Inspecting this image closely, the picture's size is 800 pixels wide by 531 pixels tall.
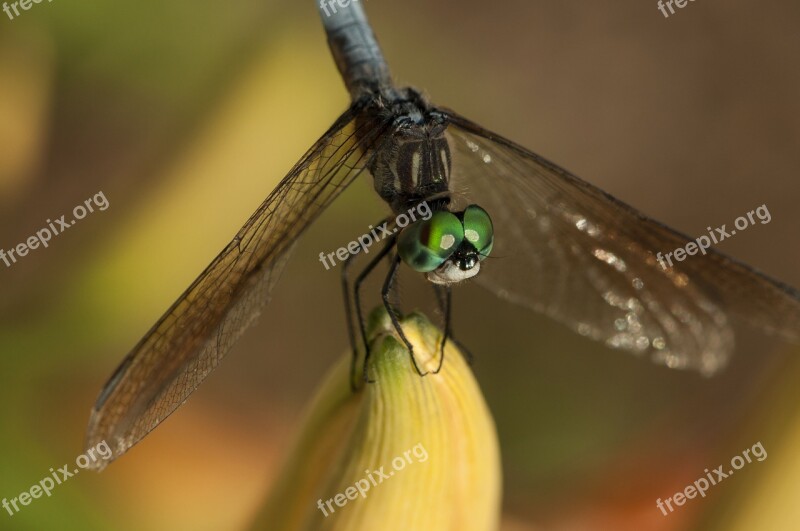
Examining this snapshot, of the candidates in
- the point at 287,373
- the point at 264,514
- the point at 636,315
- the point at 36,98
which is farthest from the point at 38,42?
the point at 636,315

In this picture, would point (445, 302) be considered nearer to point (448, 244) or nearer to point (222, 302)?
point (448, 244)

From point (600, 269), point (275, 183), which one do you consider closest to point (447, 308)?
point (600, 269)

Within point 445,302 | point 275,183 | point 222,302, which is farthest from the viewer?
point 275,183

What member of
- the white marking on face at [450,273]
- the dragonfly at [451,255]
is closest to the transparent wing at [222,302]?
the dragonfly at [451,255]

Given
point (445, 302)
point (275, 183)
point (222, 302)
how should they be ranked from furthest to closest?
point (275, 183)
point (445, 302)
point (222, 302)

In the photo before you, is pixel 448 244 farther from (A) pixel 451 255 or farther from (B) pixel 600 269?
(B) pixel 600 269

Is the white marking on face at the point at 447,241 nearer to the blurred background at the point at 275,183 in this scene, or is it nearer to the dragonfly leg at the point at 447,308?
the dragonfly leg at the point at 447,308

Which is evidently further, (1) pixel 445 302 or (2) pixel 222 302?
(1) pixel 445 302

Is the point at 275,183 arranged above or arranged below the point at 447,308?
above
